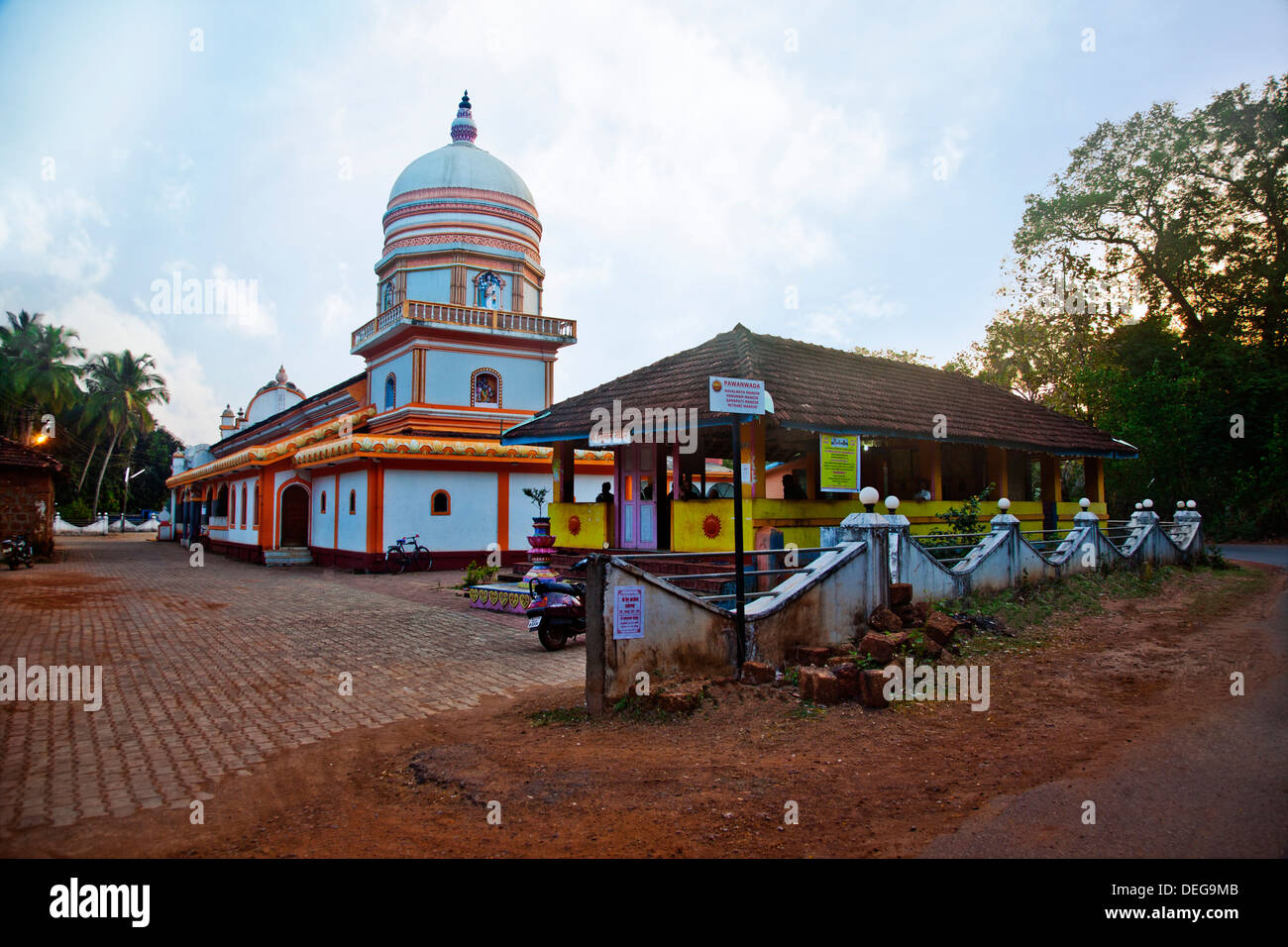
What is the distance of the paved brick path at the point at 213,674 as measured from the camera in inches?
196

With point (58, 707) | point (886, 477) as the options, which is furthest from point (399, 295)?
point (58, 707)

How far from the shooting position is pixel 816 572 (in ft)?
24.7

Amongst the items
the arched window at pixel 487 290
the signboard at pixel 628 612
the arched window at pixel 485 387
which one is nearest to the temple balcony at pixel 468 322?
the arched window at pixel 487 290

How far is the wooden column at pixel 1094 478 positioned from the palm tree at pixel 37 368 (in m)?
47.5

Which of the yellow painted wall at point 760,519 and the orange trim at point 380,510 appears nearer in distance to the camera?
the yellow painted wall at point 760,519

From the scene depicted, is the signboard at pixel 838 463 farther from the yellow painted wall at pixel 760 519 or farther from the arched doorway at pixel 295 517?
the arched doorway at pixel 295 517

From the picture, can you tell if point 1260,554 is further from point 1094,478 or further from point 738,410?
point 738,410

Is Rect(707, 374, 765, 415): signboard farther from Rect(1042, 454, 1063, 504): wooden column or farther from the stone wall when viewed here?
the stone wall

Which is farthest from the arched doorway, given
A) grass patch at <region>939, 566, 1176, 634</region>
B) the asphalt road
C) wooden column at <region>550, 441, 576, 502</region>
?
the asphalt road

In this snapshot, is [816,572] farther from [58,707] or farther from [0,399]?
[0,399]

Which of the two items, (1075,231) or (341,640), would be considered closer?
(341,640)

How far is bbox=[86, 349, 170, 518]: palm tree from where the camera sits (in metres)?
49.4

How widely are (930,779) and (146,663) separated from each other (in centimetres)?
823

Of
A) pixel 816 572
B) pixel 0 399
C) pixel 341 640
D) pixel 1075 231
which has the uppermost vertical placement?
pixel 1075 231
